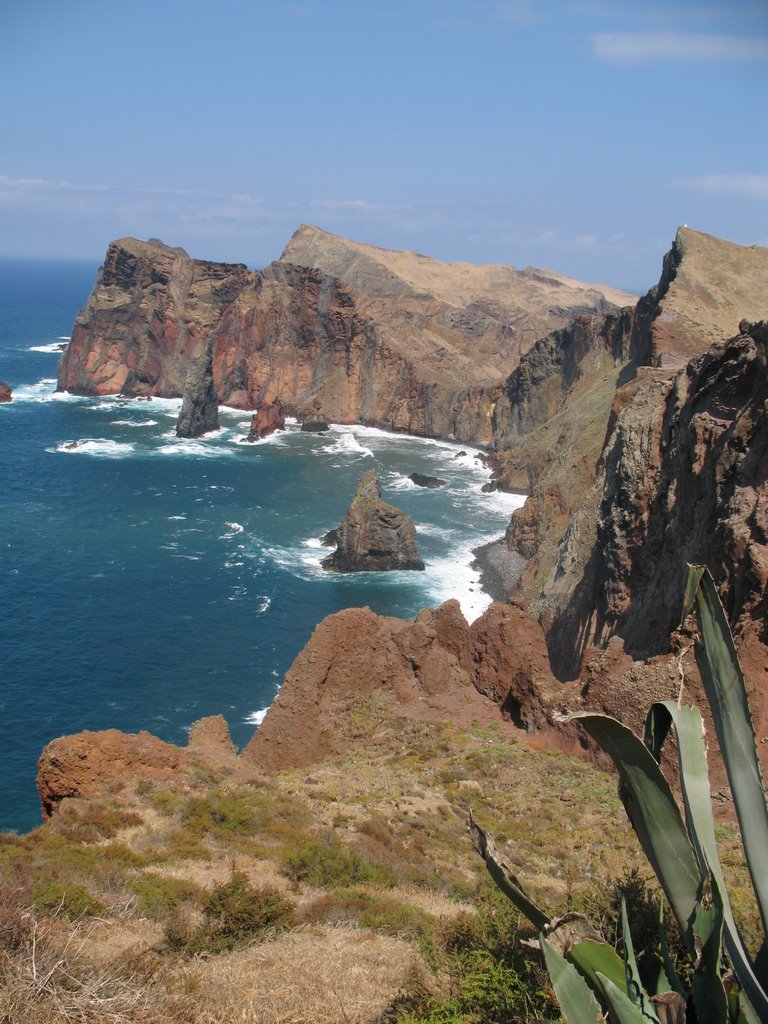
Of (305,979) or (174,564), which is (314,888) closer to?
(305,979)

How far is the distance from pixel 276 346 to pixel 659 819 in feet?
441

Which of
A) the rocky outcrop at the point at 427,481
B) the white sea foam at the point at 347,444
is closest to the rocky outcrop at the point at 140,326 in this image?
the white sea foam at the point at 347,444

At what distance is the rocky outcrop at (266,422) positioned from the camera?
121 meters

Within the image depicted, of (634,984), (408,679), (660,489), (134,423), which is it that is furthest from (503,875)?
(134,423)

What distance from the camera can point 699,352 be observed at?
2238 inches

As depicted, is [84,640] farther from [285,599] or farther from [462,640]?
[462,640]

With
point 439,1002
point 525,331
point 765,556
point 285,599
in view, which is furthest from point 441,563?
point 525,331

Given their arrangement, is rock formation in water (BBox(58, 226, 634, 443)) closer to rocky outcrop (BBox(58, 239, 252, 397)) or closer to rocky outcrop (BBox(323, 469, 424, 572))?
rocky outcrop (BBox(58, 239, 252, 397))

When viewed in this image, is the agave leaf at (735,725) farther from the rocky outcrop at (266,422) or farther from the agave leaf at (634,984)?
the rocky outcrop at (266,422)

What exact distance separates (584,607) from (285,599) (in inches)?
1071

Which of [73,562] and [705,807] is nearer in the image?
[705,807]

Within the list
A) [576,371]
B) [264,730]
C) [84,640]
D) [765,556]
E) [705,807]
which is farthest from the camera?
[576,371]

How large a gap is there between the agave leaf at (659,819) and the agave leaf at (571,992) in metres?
0.81

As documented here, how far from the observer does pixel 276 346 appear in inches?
5399
